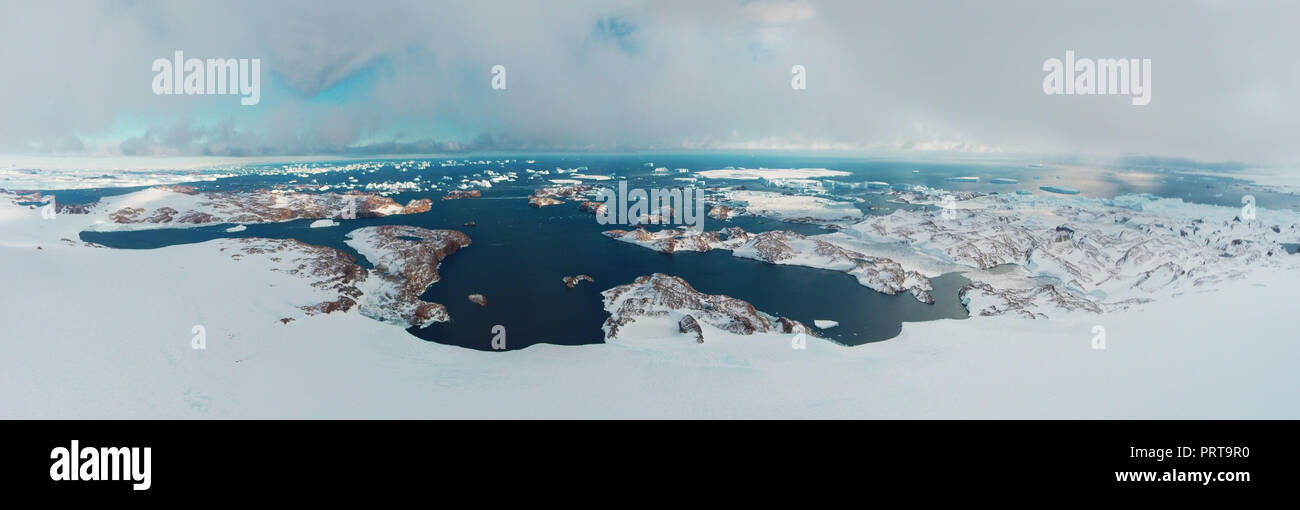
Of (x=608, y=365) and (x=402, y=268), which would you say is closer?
(x=608, y=365)

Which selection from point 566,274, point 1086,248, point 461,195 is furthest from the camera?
point 461,195

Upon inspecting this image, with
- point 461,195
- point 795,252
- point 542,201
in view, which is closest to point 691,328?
point 795,252

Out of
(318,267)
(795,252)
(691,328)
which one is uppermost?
(795,252)

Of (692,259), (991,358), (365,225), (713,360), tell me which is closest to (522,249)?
(692,259)

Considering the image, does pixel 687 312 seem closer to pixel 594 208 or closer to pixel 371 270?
pixel 371 270

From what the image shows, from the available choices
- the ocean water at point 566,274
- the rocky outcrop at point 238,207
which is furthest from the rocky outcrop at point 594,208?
the rocky outcrop at point 238,207

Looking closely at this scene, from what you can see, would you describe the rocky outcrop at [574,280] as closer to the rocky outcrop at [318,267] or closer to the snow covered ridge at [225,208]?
the rocky outcrop at [318,267]

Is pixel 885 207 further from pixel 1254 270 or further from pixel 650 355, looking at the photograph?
pixel 650 355
